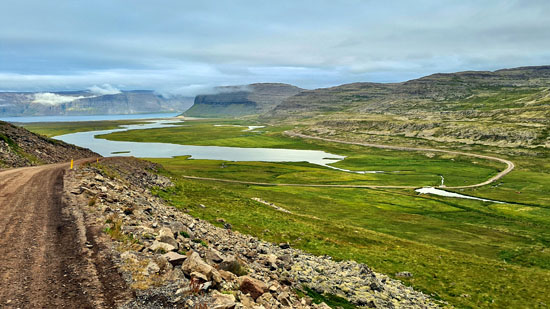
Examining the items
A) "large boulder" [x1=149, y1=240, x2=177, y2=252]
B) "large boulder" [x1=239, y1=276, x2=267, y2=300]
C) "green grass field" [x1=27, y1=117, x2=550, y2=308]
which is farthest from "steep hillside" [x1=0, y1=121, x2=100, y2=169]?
"large boulder" [x1=239, y1=276, x2=267, y2=300]

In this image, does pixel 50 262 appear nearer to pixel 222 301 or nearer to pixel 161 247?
pixel 161 247

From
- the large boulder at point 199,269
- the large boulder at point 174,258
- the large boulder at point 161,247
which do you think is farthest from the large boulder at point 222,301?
the large boulder at point 161,247

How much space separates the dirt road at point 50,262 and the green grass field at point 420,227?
20.0m

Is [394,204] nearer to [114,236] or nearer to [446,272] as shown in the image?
[446,272]

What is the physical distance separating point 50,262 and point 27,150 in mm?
66264

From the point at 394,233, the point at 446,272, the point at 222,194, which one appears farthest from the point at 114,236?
the point at 394,233

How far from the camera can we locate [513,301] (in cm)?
3192

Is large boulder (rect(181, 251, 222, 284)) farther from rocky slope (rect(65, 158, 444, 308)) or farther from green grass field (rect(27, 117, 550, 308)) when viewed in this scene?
green grass field (rect(27, 117, 550, 308))

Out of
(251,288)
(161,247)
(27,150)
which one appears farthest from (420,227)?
(27,150)

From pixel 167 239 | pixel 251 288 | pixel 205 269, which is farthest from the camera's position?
pixel 167 239

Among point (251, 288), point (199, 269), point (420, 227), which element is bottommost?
point (420, 227)

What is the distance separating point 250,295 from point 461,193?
382ft

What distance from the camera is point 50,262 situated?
15742 mm

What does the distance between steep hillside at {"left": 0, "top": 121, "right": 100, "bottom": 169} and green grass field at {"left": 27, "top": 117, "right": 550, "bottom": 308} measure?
26693 millimetres
